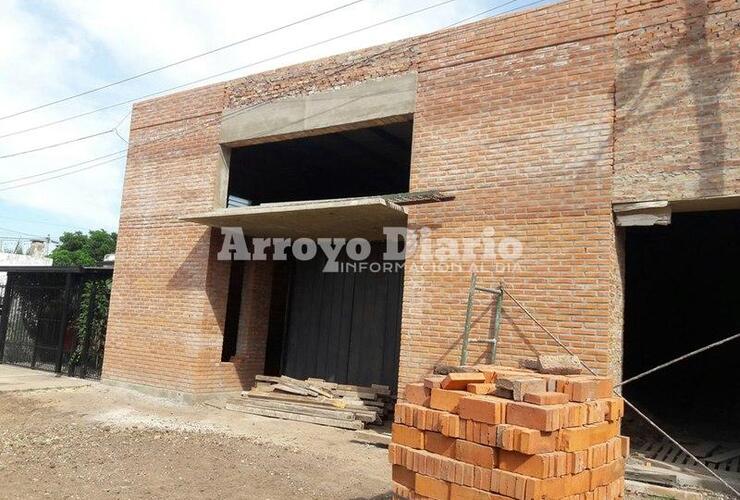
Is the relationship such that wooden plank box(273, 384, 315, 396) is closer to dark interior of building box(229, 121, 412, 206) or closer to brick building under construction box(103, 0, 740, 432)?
brick building under construction box(103, 0, 740, 432)

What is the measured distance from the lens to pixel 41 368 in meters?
14.3

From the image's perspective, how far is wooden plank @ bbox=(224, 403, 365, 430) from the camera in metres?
8.81

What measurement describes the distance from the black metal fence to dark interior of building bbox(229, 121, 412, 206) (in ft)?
13.4

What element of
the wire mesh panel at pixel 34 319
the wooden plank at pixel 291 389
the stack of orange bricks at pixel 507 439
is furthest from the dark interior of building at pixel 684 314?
the wire mesh panel at pixel 34 319

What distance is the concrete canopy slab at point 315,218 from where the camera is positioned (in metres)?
8.04

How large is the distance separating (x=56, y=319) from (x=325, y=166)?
7872 mm

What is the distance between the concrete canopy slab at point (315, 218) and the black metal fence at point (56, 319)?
206 inches

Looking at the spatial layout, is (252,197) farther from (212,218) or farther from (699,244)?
(699,244)

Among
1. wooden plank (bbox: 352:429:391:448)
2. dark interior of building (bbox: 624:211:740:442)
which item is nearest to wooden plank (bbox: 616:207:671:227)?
wooden plank (bbox: 352:429:391:448)

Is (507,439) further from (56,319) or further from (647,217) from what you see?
(56,319)

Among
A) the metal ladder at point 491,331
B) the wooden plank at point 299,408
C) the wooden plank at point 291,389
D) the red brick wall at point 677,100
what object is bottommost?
the wooden plank at point 299,408

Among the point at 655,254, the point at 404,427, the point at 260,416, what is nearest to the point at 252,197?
the point at 260,416

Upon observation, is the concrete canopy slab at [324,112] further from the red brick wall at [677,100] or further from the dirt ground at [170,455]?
the dirt ground at [170,455]

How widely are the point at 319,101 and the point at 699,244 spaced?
8.89 m
